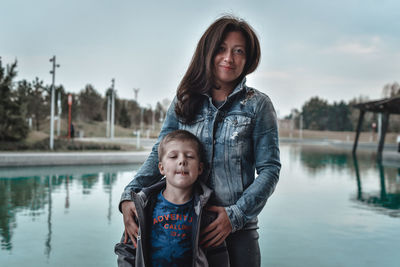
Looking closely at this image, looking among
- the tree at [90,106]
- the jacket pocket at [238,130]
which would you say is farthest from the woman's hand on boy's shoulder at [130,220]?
the tree at [90,106]

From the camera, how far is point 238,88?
6.84 feet

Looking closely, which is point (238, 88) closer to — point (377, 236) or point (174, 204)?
point (174, 204)

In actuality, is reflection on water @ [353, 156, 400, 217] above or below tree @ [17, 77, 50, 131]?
below

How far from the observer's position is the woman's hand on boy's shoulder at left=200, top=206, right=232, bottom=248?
1.92 m

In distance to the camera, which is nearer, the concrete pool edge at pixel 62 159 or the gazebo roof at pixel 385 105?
the concrete pool edge at pixel 62 159

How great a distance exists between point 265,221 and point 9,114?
61.6ft

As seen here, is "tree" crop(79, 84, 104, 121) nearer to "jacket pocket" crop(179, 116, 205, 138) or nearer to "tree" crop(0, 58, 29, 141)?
"tree" crop(0, 58, 29, 141)

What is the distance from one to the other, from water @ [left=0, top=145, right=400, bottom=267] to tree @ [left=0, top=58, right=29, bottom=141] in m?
10.6

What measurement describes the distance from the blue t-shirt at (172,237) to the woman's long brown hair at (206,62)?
48 cm

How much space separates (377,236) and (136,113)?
5874 centimetres

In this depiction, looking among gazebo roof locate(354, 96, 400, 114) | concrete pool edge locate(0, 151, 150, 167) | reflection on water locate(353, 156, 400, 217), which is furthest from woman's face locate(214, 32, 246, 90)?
gazebo roof locate(354, 96, 400, 114)

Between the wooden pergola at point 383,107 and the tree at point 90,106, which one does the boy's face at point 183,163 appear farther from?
the tree at point 90,106

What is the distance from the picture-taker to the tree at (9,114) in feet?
70.0

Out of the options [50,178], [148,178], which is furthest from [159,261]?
[50,178]
